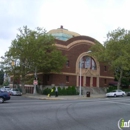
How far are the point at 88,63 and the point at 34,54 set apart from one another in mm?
16205

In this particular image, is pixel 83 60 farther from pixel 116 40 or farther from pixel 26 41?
pixel 26 41

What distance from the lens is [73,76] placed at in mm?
46688

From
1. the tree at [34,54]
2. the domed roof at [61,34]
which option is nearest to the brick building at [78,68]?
the domed roof at [61,34]

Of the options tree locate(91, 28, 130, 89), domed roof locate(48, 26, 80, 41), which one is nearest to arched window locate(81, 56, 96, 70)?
tree locate(91, 28, 130, 89)

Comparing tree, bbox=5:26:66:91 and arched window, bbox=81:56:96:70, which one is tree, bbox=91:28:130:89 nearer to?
arched window, bbox=81:56:96:70

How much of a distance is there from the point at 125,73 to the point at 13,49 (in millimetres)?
26715

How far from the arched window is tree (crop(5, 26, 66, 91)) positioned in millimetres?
9314

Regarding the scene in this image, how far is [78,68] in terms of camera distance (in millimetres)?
47656

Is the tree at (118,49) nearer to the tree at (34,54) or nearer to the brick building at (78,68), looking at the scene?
the brick building at (78,68)

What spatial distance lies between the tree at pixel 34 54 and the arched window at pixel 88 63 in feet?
30.6

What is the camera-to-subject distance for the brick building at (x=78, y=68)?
4484 cm

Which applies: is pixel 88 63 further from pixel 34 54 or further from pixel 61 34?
pixel 34 54

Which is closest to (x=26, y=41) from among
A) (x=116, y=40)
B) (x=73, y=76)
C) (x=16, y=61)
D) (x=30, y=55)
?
(x=30, y=55)

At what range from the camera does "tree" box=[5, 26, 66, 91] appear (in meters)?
38.9
